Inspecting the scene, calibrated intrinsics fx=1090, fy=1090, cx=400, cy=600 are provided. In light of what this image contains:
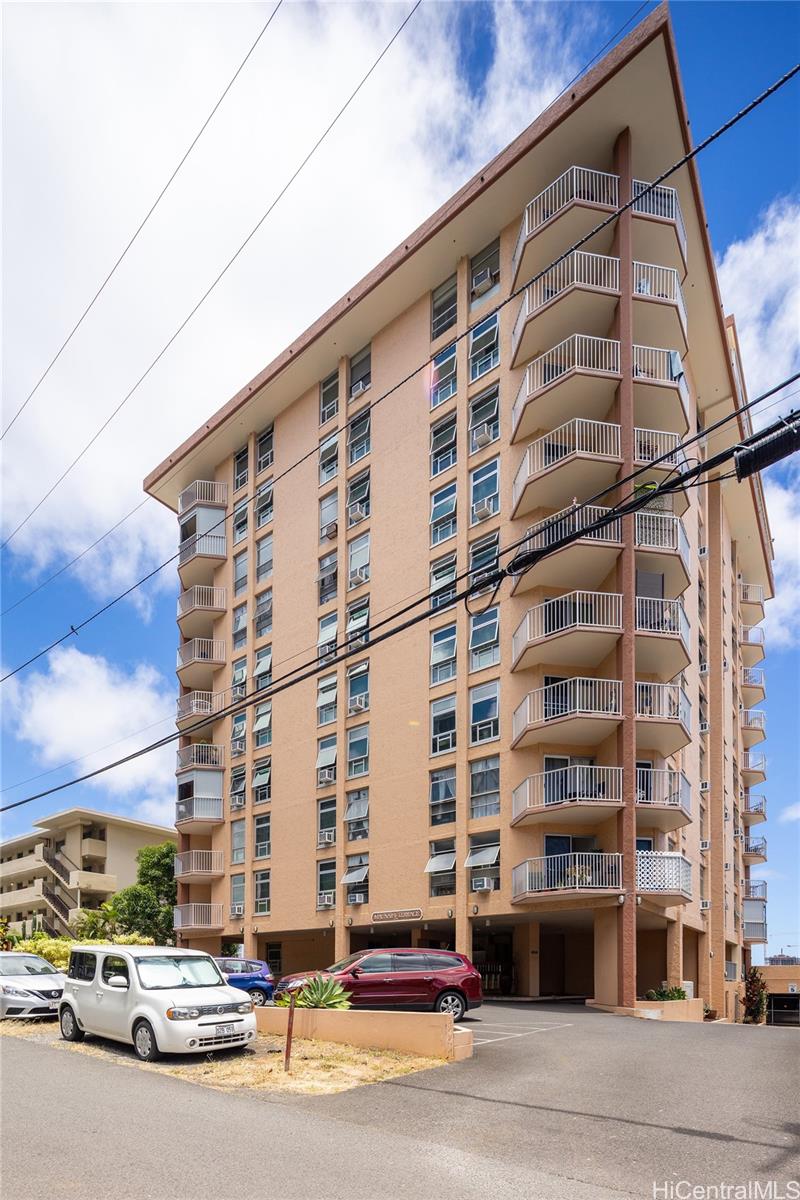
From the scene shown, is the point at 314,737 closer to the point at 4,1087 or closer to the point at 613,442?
the point at 613,442

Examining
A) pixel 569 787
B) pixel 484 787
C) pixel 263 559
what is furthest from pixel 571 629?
pixel 263 559

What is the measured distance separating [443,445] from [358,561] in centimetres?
558

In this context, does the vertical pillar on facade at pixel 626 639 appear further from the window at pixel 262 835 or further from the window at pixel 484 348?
the window at pixel 262 835

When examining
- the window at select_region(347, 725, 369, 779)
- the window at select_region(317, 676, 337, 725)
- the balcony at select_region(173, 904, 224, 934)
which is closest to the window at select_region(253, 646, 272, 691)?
the window at select_region(317, 676, 337, 725)

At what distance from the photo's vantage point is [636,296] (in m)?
30.3

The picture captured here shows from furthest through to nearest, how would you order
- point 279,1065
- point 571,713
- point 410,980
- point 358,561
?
point 358,561, point 571,713, point 410,980, point 279,1065

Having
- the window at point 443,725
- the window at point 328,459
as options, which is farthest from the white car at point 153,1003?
the window at point 328,459

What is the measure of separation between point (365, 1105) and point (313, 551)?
3006cm

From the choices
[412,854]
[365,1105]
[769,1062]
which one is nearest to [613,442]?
[412,854]

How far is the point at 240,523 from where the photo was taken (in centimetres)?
4709

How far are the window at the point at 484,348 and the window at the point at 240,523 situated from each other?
14.4 meters

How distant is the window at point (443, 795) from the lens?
32750 millimetres

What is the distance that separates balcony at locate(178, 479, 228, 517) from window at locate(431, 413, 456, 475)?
1480 cm

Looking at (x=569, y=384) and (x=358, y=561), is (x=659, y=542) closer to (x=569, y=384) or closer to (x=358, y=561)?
(x=569, y=384)
